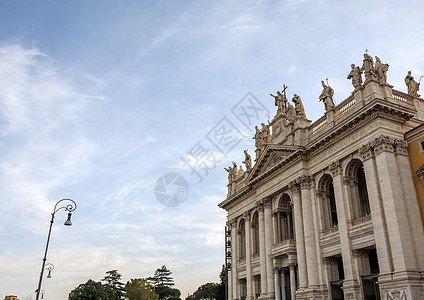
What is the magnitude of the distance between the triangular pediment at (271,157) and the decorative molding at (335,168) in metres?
3.55

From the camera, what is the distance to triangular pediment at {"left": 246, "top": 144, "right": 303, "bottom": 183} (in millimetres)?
33287

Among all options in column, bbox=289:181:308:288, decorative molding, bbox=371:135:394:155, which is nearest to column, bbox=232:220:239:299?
column, bbox=289:181:308:288

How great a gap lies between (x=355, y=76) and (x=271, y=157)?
11.0 m

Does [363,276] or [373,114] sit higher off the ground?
[373,114]

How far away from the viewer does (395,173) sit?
81.7 ft

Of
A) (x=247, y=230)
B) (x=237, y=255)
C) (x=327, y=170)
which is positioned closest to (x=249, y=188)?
(x=247, y=230)

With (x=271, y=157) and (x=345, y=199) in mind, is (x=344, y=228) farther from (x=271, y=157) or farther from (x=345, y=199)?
(x=271, y=157)

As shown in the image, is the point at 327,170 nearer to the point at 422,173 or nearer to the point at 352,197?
the point at 352,197

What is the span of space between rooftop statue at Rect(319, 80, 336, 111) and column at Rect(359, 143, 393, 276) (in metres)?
5.88

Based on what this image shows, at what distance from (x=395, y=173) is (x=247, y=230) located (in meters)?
19.6

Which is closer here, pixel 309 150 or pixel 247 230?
pixel 309 150

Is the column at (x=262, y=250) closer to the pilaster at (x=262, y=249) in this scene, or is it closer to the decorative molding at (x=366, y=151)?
the pilaster at (x=262, y=249)

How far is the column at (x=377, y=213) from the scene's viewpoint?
23.3m

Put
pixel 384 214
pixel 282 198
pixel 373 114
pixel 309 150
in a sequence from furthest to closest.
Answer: pixel 282 198 → pixel 309 150 → pixel 373 114 → pixel 384 214
